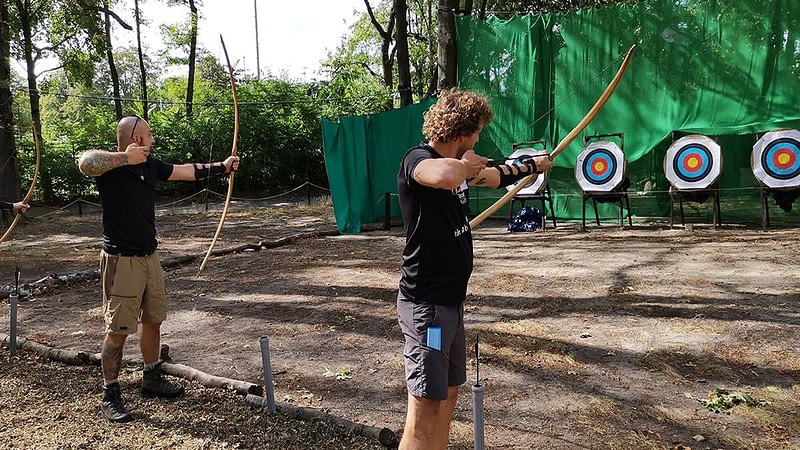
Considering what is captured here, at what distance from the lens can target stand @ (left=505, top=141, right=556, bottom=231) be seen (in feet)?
30.9

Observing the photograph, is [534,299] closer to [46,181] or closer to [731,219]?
[731,219]

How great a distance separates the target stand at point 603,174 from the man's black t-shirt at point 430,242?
24.1ft

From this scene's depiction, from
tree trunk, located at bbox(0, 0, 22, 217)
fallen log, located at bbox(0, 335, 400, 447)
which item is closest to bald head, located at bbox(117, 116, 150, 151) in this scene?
fallen log, located at bbox(0, 335, 400, 447)

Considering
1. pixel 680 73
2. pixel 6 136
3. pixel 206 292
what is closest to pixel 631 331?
pixel 206 292

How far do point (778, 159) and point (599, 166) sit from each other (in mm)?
2257

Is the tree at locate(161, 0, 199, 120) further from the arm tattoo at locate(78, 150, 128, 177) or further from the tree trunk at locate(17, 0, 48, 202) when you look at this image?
the arm tattoo at locate(78, 150, 128, 177)

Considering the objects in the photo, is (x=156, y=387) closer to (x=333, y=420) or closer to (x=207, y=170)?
(x=333, y=420)

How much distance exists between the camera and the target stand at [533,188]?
9.40 m

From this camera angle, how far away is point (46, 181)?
55.0 feet

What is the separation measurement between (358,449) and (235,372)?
125 centimetres

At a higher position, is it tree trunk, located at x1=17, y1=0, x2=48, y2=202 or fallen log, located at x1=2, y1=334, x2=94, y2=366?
tree trunk, located at x1=17, y1=0, x2=48, y2=202

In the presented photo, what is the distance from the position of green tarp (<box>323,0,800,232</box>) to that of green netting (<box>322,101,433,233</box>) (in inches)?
0.7

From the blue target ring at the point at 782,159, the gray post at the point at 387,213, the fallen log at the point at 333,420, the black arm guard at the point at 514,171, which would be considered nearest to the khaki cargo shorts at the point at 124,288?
the fallen log at the point at 333,420

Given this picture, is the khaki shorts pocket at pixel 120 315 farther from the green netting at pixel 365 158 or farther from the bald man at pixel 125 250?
the green netting at pixel 365 158
